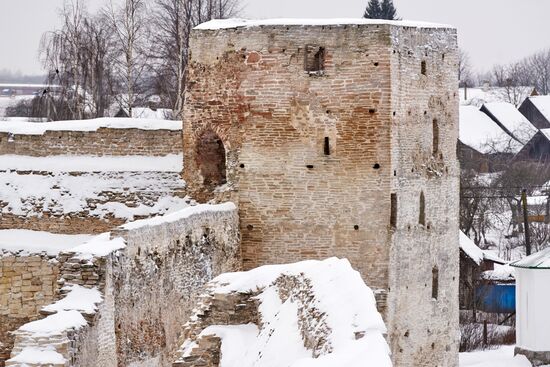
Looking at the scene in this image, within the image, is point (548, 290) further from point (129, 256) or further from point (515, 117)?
point (515, 117)

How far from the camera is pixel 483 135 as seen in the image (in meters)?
55.9

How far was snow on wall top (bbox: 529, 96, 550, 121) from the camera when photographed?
218 feet

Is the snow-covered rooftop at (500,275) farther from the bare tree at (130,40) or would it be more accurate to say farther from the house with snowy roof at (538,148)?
the house with snowy roof at (538,148)

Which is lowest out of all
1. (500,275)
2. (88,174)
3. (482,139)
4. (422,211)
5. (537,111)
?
(500,275)

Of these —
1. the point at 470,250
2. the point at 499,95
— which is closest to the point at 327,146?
the point at 470,250

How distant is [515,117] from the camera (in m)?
61.5

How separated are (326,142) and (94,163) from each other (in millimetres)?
3168

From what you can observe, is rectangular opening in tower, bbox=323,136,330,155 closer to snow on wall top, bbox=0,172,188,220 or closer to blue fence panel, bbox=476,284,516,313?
snow on wall top, bbox=0,172,188,220

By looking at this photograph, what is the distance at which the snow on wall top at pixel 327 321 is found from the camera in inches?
388

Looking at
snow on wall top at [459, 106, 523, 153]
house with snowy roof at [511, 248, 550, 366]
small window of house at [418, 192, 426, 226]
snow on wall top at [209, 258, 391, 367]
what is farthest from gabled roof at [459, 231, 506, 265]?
snow on wall top at [209, 258, 391, 367]

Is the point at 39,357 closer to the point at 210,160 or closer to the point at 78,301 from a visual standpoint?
the point at 78,301

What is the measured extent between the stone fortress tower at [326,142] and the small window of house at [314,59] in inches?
0.5

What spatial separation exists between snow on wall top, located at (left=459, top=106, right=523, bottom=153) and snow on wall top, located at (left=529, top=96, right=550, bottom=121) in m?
7.91

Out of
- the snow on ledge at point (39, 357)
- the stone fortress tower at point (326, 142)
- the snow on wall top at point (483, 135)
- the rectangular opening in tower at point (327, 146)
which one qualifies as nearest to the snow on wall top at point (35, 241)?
the stone fortress tower at point (326, 142)
